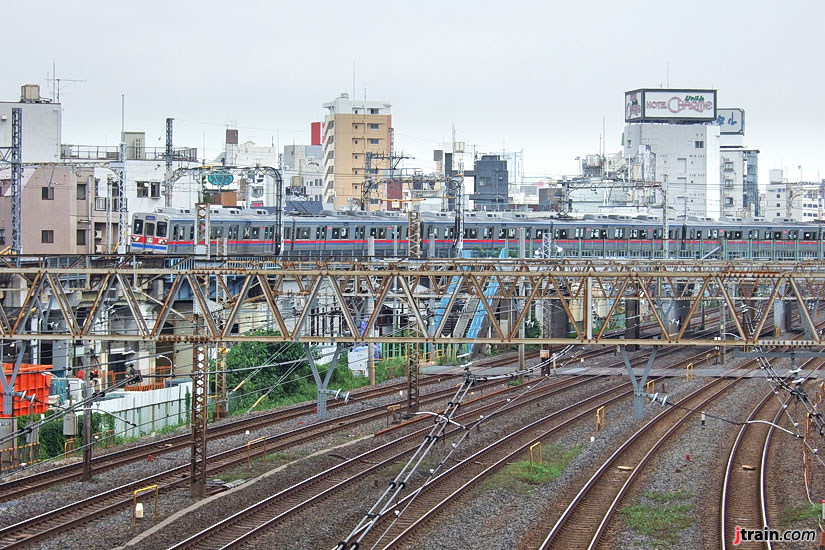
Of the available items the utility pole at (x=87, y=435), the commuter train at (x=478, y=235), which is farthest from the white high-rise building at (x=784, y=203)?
the utility pole at (x=87, y=435)

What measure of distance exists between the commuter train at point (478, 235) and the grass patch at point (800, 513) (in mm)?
20725

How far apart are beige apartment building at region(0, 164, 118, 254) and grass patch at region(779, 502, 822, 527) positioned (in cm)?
3431

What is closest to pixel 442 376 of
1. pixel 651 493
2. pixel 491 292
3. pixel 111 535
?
pixel 491 292

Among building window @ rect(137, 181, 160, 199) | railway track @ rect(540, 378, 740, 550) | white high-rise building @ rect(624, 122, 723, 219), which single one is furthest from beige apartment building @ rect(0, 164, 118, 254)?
white high-rise building @ rect(624, 122, 723, 219)

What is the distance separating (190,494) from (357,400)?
10274 mm

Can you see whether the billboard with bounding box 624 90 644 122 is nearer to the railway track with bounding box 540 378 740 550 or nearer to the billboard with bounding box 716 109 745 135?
the billboard with bounding box 716 109 745 135

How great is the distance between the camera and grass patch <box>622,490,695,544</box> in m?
15.4

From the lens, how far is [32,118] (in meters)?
51.3

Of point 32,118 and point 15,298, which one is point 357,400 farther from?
point 32,118

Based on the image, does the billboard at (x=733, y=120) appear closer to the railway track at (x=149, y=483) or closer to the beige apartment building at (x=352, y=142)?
the beige apartment building at (x=352, y=142)

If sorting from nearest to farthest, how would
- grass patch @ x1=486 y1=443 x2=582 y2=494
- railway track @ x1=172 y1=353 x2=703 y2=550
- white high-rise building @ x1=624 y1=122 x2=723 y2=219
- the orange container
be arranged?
1. railway track @ x1=172 y1=353 x2=703 y2=550
2. grass patch @ x1=486 y1=443 x2=582 y2=494
3. the orange container
4. white high-rise building @ x1=624 y1=122 x2=723 y2=219

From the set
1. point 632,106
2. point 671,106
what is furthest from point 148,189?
point 671,106

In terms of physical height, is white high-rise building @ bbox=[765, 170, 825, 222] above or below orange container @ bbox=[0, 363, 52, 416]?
above
